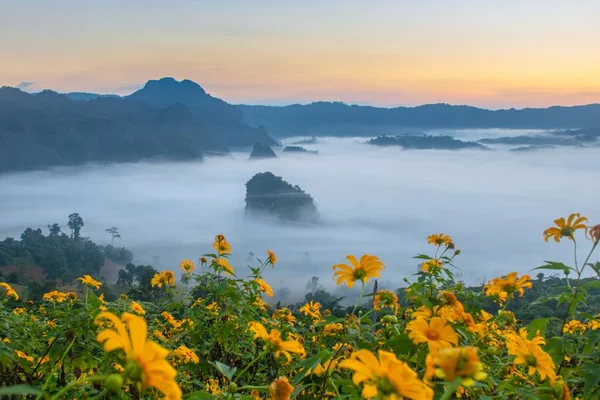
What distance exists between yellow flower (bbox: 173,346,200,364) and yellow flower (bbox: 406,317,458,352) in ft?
4.60

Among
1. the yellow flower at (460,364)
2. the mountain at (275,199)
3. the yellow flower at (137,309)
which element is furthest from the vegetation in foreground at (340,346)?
the mountain at (275,199)

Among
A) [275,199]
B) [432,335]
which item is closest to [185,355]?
[432,335]

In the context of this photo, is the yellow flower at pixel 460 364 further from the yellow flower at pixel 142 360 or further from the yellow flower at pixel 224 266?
the yellow flower at pixel 224 266

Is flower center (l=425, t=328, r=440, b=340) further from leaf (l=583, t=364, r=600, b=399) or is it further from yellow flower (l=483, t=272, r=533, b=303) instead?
yellow flower (l=483, t=272, r=533, b=303)

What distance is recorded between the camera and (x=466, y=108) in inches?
7825

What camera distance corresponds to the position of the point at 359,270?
153cm

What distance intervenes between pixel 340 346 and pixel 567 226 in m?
1.13

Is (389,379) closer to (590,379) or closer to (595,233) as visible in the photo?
(590,379)

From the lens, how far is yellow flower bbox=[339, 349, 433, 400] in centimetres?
80

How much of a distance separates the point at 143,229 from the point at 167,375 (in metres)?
167

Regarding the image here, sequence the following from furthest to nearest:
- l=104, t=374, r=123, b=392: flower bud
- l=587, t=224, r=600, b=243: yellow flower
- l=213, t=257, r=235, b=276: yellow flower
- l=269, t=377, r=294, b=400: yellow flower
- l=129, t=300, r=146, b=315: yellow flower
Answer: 1. l=213, t=257, r=235, b=276: yellow flower
2. l=129, t=300, r=146, b=315: yellow flower
3. l=587, t=224, r=600, b=243: yellow flower
4. l=269, t=377, r=294, b=400: yellow flower
5. l=104, t=374, r=123, b=392: flower bud

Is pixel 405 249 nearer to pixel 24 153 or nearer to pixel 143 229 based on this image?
pixel 143 229

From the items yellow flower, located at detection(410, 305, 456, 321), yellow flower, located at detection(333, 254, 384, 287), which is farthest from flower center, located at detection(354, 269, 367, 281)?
yellow flower, located at detection(410, 305, 456, 321)

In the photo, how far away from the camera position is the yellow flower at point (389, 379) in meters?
0.80
